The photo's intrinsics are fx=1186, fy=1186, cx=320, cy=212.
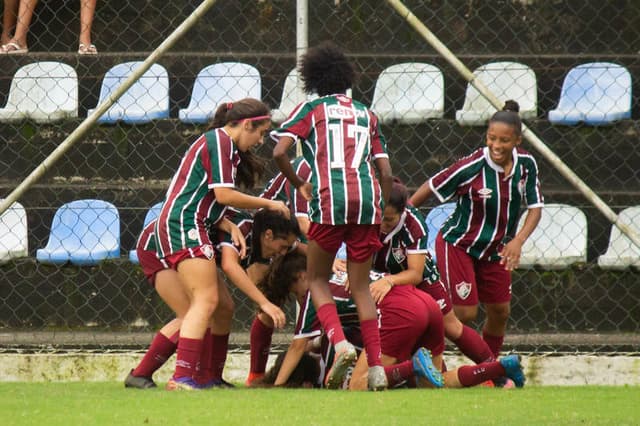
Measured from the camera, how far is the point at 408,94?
841 centimetres

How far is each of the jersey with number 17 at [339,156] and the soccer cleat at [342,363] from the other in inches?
23.7

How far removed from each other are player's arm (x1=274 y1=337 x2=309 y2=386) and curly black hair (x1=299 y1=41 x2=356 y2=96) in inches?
50.0

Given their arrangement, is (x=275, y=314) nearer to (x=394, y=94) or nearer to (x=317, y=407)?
(x=317, y=407)

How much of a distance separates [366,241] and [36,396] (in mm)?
1699

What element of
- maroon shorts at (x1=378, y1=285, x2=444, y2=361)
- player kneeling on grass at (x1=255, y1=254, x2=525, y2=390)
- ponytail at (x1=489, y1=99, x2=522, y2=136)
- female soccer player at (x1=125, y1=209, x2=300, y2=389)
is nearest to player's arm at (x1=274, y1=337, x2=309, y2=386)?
player kneeling on grass at (x1=255, y1=254, x2=525, y2=390)

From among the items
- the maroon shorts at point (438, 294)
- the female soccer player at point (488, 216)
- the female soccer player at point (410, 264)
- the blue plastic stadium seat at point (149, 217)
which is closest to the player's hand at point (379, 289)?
the female soccer player at point (410, 264)

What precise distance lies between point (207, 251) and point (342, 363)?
2.92ft

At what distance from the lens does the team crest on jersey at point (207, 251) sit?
5.77 meters

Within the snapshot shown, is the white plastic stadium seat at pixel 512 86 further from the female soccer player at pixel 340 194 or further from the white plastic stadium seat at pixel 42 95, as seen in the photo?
the white plastic stadium seat at pixel 42 95

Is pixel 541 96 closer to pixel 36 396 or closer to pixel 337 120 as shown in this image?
pixel 337 120

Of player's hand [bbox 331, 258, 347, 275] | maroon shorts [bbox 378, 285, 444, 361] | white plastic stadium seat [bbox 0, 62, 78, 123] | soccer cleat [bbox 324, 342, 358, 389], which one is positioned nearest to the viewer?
soccer cleat [bbox 324, 342, 358, 389]

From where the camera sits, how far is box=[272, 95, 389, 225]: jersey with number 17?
18.3 feet

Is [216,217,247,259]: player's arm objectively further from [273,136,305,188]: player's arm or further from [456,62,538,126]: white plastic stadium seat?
[456,62,538,126]: white plastic stadium seat

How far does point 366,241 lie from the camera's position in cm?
564
